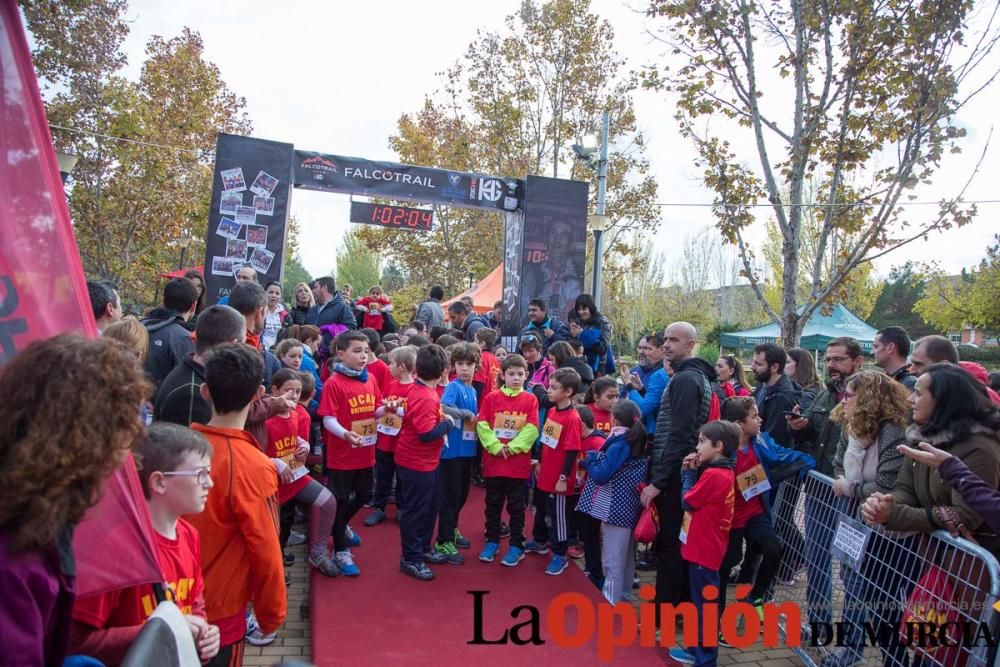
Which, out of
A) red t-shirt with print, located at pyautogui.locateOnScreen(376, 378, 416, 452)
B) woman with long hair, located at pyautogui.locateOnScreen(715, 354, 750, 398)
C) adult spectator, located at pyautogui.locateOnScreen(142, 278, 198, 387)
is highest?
adult spectator, located at pyautogui.locateOnScreen(142, 278, 198, 387)

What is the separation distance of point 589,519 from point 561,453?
21.8 inches

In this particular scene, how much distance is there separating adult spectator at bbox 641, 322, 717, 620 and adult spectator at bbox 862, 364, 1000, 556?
3.96 ft

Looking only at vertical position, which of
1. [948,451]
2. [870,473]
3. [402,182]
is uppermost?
[402,182]

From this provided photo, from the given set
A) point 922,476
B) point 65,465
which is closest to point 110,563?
point 65,465

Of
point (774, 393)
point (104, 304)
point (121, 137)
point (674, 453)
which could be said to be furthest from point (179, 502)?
point (121, 137)

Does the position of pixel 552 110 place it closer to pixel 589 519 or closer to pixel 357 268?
pixel 589 519

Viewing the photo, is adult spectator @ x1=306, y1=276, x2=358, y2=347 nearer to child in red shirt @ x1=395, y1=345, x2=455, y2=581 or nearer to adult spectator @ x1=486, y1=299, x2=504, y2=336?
child in red shirt @ x1=395, y1=345, x2=455, y2=581

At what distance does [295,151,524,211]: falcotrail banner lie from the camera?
10.4 metres

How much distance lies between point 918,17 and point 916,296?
3909 cm

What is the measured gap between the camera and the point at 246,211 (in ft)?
31.9

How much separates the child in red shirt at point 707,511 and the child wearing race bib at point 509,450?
1.53m

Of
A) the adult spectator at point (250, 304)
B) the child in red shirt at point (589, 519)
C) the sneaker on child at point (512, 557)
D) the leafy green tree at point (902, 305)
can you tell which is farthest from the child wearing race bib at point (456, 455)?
the leafy green tree at point (902, 305)

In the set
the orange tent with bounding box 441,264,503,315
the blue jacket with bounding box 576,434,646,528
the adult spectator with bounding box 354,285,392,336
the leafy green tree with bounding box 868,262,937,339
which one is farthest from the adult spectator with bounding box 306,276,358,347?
the leafy green tree with bounding box 868,262,937,339

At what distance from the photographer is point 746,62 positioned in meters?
8.76
